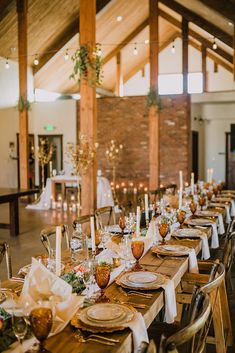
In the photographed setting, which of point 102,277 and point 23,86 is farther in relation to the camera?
point 23,86

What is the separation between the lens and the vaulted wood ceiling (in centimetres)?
1133

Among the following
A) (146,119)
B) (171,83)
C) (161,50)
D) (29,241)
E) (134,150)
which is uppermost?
(161,50)

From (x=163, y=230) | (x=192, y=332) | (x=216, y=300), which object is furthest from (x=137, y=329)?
(x=163, y=230)

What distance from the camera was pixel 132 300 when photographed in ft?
7.57

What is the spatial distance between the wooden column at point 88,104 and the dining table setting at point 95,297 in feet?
11.5

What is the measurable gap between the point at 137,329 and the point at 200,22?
1232 centimetres

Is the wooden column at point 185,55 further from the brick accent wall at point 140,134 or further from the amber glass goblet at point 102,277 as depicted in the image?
the amber glass goblet at point 102,277

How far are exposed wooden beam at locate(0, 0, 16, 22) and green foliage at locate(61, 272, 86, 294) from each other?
993cm

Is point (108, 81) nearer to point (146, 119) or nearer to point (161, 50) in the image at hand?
point (161, 50)

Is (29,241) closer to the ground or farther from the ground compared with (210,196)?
closer to the ground

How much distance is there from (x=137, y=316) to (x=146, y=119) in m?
12.0

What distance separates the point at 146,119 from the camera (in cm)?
1372

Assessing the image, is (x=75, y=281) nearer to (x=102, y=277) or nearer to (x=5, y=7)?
(x=102, y=277)

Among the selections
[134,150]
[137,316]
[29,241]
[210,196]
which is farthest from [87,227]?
[134,150]
